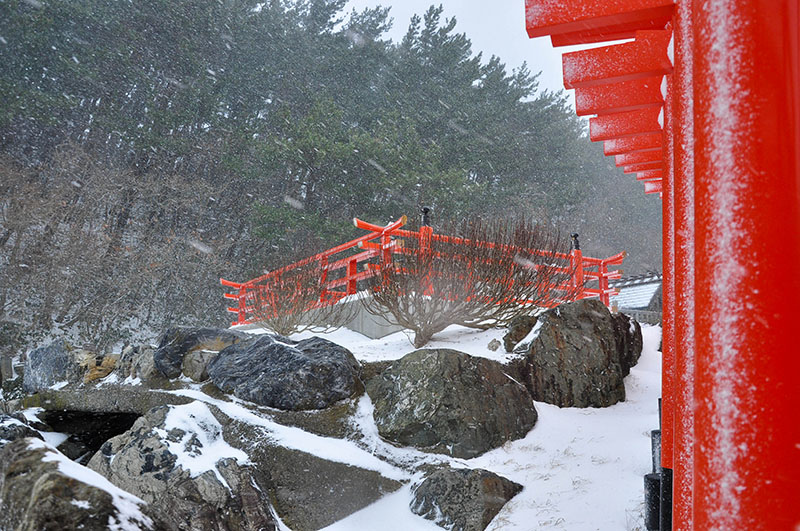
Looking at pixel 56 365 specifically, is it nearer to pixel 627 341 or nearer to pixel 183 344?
pixel 183 344

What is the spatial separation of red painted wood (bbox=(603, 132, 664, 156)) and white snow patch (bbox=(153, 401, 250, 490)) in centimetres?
340

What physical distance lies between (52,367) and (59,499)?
21.6 ft

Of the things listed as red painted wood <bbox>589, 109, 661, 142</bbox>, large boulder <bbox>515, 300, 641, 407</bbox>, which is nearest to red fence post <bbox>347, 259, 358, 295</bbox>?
large boulder <bbox>515, 300, 641, 407</bbox>

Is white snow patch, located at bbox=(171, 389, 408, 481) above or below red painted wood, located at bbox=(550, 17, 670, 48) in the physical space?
below

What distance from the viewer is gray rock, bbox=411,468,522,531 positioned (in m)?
3.53

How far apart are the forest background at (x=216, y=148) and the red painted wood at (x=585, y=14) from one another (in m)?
8.42

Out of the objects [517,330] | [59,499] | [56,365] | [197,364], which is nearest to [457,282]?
[517,330]

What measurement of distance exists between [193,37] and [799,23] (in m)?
19.6

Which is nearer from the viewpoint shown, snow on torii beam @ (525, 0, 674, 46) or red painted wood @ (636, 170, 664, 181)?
snow on torii beam @ (525, 0, 674, 46)

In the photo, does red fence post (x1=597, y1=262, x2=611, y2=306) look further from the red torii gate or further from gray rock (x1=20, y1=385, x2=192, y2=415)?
the red torii gate

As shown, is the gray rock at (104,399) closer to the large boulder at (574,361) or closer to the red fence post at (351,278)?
the red fence post at (351,278)

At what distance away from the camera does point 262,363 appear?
5.32m

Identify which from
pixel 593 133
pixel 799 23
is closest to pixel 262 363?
pixel 593 133

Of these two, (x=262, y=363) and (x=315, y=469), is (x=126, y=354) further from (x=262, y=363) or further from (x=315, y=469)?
(x=315, y=469)
